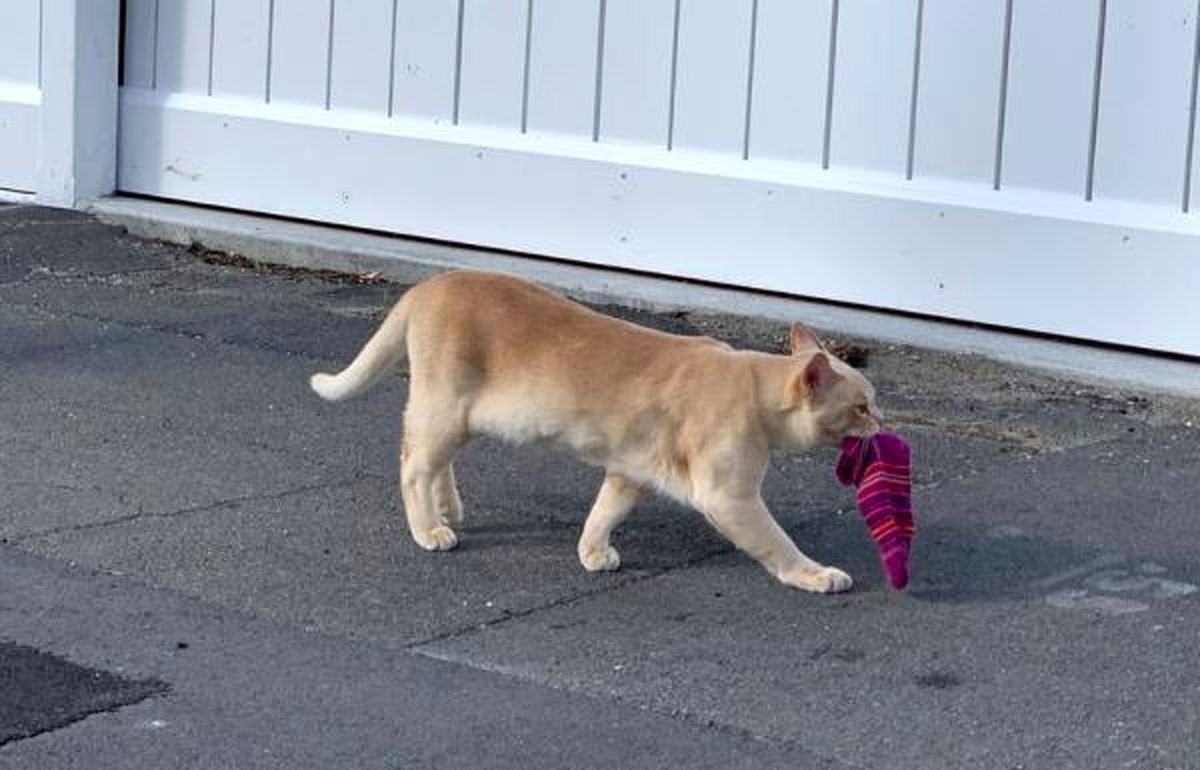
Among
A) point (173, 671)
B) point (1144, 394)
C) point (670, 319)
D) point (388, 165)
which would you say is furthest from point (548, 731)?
point (388, 165)

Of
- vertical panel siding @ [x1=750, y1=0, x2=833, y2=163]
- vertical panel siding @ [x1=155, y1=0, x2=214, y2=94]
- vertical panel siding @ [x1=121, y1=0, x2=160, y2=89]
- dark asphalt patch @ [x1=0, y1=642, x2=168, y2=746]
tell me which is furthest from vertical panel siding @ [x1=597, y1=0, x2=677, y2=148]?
dark asphalt patch @ [x1=0, y1=642, x2=168, y2=746]

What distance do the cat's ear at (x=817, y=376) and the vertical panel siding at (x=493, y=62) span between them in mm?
4068

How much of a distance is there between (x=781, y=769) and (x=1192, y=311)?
372 centimetres

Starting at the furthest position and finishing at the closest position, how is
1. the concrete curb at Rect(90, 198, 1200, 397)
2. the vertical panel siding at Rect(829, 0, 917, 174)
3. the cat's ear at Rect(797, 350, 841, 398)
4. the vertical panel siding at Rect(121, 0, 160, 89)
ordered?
the vertical panel siding at Rect(121, 0, 160, 89) < the vertical panel siding at Rect(829, 0, 917, 174) < the concrete curb at Rect(90, 198, 1200, 397) < the cat's ear at Rect(797, 350, 841, 398)

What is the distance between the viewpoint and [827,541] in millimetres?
6273

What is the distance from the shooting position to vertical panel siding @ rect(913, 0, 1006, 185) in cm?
823

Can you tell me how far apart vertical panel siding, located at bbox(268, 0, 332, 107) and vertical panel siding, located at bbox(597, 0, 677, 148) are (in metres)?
1.48

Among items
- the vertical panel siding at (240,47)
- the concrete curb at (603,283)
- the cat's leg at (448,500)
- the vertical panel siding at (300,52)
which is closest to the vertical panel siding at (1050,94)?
the concrete curb at (603,283)

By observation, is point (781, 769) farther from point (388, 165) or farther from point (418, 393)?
point (388, 165)

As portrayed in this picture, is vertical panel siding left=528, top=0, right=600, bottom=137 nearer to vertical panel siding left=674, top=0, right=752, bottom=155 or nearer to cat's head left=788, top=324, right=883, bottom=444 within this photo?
vertical panel siding left=674, top=0, right=752, bottom=155

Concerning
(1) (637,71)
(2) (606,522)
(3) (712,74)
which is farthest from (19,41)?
(2) (606,522)

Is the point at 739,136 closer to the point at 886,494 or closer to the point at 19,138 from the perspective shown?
the point at 886,494

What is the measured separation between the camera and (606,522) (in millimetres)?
6004

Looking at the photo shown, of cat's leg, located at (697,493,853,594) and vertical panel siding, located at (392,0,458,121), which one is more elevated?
vertical panel siding, located at (392,0,458,121)
